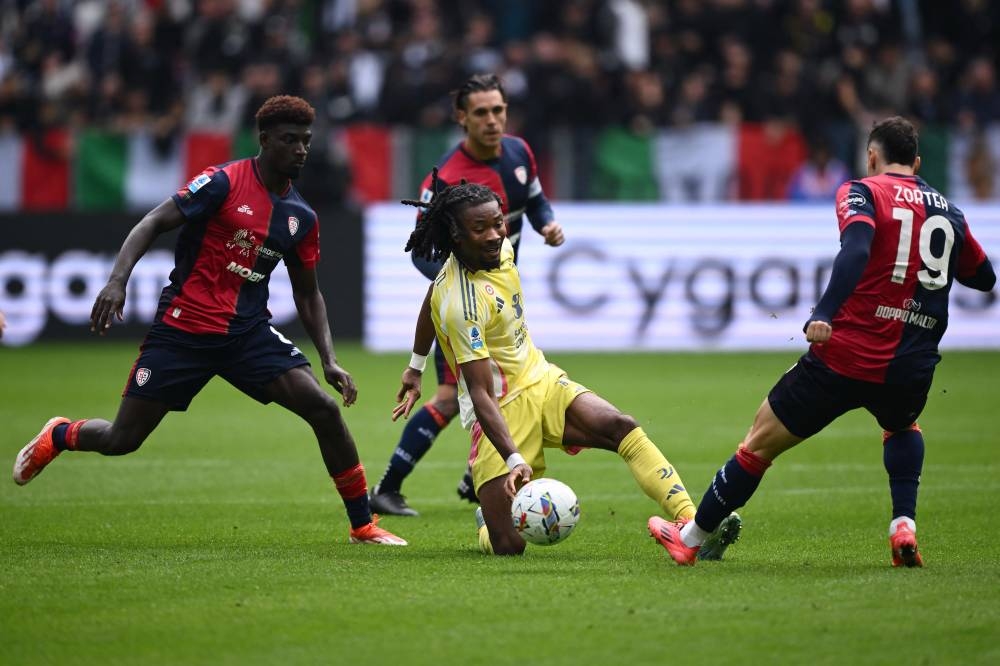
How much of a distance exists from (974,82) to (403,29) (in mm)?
7875

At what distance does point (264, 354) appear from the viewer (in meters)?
8.19

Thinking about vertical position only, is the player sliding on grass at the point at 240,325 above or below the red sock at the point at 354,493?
above

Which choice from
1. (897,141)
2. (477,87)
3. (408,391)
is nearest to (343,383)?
(408,391)

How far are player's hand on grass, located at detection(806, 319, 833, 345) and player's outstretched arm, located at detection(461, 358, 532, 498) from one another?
1.43 meters

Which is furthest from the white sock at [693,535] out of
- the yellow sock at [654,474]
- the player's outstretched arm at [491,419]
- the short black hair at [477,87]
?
the short black hair at [477,87]

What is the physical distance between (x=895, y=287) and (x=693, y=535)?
4.80 feet

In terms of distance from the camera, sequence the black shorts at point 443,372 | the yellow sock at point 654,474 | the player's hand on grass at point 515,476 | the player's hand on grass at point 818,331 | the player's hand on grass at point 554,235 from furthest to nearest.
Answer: the black shorts at point 443,372 → the player's hand on grass at point 554,235 → the yellow sock at point 654,474 → the player's hand on grass at point 515,476 → the player's hand on grass at point 818,331

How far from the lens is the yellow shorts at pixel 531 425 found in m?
7.84

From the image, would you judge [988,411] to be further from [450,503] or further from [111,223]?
[111,223]

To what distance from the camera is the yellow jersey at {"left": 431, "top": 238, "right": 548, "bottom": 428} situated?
7738 mm

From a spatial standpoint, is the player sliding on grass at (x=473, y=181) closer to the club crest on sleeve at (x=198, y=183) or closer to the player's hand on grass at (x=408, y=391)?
the player's hand on grass at (x=408, y=391)

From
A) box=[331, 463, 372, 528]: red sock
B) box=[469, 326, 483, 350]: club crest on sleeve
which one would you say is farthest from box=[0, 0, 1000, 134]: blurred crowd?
box=[469, 326, 483, 350]: club crest on sleeve

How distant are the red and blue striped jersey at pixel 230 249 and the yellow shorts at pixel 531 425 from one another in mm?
1453

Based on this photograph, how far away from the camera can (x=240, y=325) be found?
8227 mm
